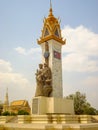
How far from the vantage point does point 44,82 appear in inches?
640

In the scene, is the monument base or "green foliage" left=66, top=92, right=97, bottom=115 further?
"green foliage" left=66, top=92, right=97, bottom=115

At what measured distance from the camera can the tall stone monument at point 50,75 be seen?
15.2 m

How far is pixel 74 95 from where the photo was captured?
27.0m

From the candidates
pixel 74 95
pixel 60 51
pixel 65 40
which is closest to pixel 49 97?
pixel 60 51

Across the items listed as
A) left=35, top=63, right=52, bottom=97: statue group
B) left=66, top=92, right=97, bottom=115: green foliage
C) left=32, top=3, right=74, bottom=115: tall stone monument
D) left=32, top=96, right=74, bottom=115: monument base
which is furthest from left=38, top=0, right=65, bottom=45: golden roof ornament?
left=66, top=92, right=97, bottom=115: green foliage

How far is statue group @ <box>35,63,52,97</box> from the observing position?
624 inches

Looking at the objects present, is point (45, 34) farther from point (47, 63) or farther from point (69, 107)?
point (69, 107)

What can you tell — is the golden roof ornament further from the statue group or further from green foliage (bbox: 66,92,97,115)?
green foliage (bbox: 66,92,97,115)

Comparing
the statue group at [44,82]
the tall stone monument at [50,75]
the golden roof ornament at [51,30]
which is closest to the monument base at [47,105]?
the tall stone monument at [50,75]

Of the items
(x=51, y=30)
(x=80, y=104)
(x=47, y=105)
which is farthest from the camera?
(x=80, y=104)

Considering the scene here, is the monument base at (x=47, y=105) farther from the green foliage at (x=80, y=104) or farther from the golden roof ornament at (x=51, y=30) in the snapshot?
the green foliage at (x=80, y=104)

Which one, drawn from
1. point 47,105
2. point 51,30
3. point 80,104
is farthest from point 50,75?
point 80,104

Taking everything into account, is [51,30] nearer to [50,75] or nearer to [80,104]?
[50,75]

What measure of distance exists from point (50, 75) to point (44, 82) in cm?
79
